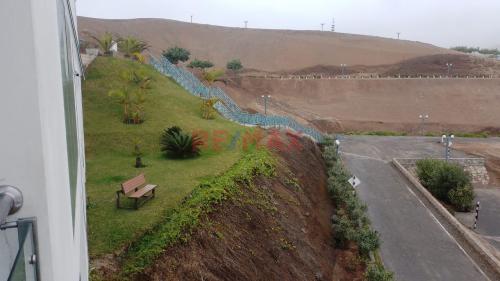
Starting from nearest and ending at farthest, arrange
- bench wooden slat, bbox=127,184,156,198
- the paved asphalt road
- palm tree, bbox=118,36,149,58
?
bench wooden slat, bbox=127,184,156,198
the paved asphalt road
palm tree, bbox=118,36,149,58

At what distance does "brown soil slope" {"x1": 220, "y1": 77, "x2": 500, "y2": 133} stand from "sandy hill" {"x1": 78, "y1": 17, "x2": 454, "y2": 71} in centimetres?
2492

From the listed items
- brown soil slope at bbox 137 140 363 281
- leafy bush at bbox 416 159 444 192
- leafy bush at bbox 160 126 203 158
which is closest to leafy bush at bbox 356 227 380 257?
brown soil slope at bbox 137 140 363 281

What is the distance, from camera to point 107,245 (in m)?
7.87

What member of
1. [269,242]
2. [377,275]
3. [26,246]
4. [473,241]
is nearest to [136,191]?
[269,242]

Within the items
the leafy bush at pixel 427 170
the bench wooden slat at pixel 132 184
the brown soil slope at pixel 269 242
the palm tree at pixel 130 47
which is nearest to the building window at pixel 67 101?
the brown soil slope at pixel 269 242

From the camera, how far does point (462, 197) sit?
74.2 feet

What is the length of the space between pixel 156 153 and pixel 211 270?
26.3 feet

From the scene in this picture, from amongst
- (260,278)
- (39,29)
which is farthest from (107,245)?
(39,29)

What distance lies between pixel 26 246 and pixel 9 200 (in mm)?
178

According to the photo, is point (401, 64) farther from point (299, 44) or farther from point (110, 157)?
point (110, 157)

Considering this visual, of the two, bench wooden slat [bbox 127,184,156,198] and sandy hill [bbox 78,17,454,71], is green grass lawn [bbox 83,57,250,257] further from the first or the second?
sandy hill [bbox 78,17,454,71]

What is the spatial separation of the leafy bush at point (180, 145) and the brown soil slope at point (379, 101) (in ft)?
95.8

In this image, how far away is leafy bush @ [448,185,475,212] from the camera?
22.6 metres

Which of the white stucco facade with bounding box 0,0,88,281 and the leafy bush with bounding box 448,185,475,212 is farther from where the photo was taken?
the leafy bush with bounding box 448,185,475,212
